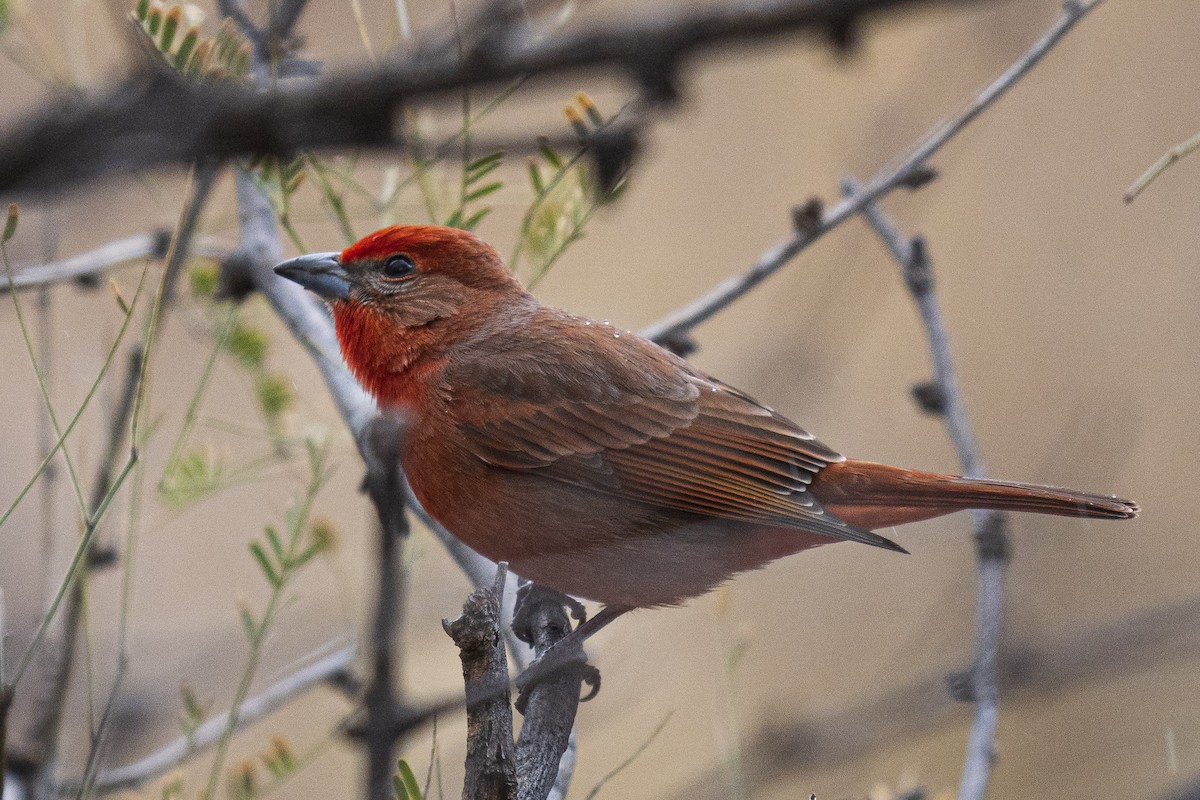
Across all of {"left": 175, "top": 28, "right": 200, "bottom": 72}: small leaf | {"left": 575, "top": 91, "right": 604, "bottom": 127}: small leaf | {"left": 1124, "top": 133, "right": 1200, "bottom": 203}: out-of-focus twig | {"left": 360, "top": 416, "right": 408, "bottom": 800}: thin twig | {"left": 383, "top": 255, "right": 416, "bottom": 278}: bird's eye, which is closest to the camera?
{"left": 360, "top": 416, "right": 408, "bottom": 800}: thin twig

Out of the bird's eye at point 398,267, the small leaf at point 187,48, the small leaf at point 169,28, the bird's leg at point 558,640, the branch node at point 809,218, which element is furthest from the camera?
the bird's eye at point 398,267

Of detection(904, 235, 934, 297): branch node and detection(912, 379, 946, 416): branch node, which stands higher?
detection(904, 235, 934, 297): branch node

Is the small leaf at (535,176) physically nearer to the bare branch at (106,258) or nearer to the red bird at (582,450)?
the red bird at (582,450)

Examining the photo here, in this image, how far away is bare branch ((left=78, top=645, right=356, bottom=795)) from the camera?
3.34 meters

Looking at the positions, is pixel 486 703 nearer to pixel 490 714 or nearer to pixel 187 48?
pixel 490 714

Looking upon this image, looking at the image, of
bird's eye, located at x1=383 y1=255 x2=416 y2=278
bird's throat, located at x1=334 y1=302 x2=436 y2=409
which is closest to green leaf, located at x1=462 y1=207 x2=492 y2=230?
bird's eye, located at x1=383 y1=255 x2=416 y2=278

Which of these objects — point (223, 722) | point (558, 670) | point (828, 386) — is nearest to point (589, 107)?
point (558, 670)

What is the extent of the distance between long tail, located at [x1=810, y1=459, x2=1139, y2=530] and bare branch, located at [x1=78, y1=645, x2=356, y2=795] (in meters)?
1.49

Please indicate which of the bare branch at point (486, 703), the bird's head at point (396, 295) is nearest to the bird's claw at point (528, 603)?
the bird's head at point (396, 295)

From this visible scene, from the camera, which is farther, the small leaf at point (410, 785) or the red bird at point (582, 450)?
the red bird at point (582, 450)

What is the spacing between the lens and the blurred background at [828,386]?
371cm

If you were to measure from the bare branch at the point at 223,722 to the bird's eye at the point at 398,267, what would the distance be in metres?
1.18

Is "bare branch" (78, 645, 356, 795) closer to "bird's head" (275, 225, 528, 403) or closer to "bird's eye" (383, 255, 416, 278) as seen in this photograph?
"bird's head" (275, 225, 528, 403)

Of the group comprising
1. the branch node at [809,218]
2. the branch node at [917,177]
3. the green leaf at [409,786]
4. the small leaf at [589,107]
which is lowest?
the green leaf at [409,786]
